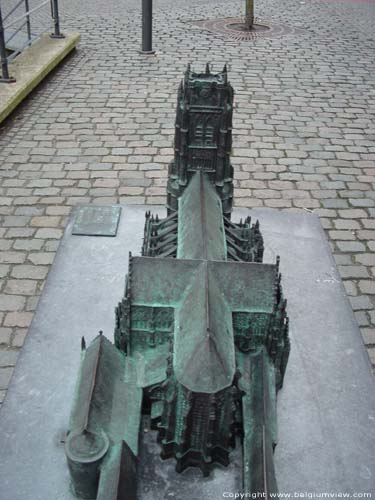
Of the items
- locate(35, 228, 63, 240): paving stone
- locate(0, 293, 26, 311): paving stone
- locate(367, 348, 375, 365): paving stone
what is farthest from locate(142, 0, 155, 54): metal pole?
locate(367, 348, 375, 365): paving stone

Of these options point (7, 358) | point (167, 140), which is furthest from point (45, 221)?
point (167, 140)

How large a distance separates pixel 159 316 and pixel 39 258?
3.61 m

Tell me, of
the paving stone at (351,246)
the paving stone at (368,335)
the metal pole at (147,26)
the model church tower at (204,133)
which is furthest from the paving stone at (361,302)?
the metal pole at (147,26)

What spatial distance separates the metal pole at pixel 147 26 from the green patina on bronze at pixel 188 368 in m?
10.7

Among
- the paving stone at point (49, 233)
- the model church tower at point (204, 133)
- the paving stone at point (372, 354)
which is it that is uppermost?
the model church tower at point (204, 133)

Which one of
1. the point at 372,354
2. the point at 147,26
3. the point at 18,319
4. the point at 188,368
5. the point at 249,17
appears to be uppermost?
the point at 188,368

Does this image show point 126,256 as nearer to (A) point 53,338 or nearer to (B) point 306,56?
(A) point 53,338

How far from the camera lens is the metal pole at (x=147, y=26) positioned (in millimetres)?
14359

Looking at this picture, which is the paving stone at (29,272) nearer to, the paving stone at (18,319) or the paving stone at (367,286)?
the paving stone at (18,319)

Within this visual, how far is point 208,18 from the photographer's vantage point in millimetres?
19625

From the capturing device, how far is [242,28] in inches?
726

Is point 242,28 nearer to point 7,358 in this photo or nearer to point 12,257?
point 12,257

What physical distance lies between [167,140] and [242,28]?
941cm

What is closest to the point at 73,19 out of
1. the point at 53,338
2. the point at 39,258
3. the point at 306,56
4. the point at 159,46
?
the point at 159,46
